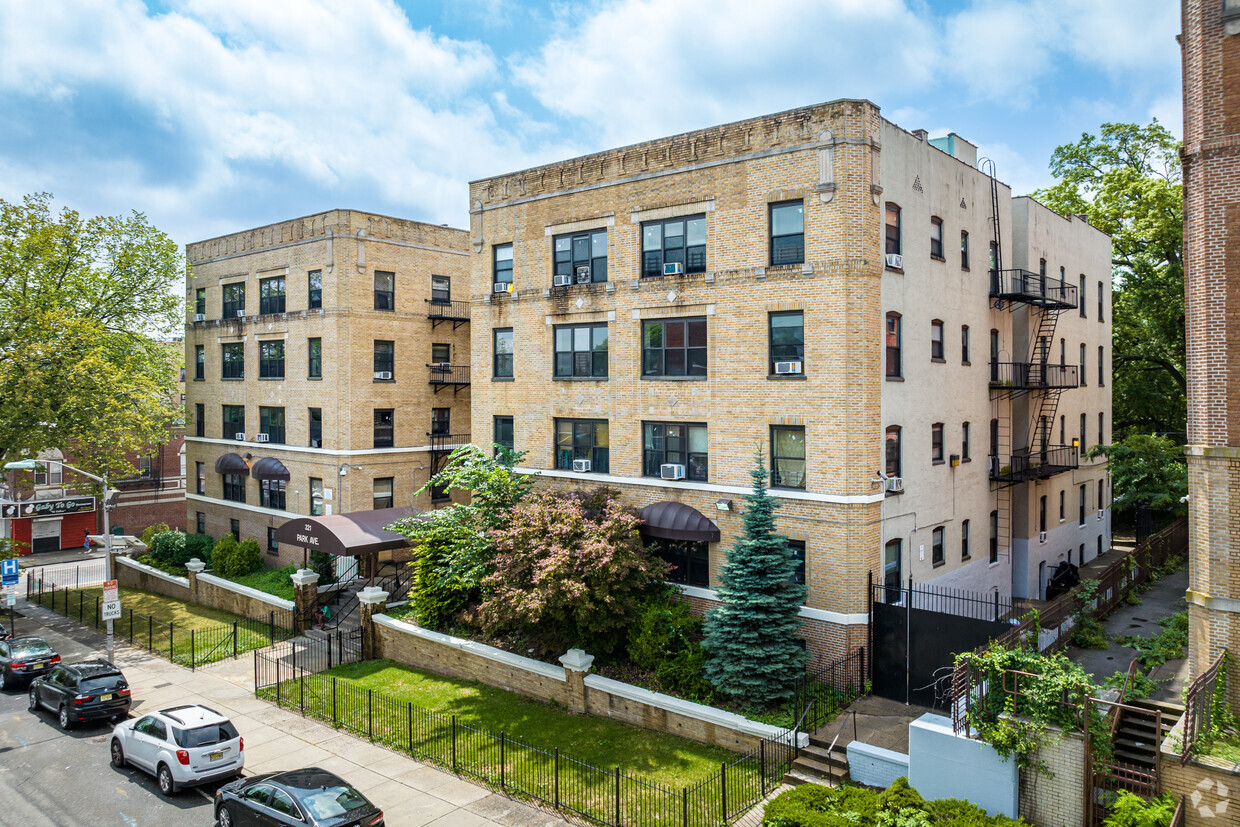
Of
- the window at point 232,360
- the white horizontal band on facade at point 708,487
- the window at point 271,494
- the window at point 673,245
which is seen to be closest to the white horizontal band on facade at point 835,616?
the white horizontal band on facade at point 708,487

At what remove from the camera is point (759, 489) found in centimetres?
1966

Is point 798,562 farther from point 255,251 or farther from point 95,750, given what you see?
point 255,251

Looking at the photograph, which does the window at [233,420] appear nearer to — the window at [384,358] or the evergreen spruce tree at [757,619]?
the window at [384,358]

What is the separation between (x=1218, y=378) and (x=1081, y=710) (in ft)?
21.6

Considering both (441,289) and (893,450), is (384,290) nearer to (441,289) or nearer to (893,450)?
(441,289)

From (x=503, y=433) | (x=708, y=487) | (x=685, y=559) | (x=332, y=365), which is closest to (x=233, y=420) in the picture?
(x=332, y=365)

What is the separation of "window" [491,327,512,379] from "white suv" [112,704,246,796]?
1411 cm

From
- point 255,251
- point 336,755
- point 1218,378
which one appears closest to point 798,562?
point 1218,378

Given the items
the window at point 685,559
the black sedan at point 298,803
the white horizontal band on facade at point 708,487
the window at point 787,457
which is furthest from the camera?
the window at point 685,559

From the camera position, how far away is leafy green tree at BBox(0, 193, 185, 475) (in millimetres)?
30609

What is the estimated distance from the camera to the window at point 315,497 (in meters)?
34.8

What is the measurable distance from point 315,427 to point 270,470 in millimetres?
3350

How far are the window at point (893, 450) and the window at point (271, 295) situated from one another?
28.0 m

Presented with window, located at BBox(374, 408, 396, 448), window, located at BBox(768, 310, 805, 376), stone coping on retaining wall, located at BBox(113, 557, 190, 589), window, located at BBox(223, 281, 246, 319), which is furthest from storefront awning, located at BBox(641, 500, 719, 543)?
window, located at BBox(223, 281, 246, 319)
